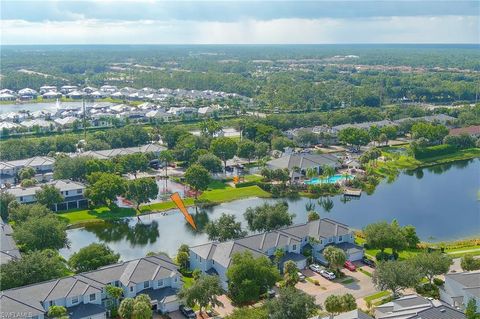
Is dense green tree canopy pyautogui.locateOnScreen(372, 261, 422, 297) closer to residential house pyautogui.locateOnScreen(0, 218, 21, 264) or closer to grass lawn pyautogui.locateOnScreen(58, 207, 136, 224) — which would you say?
residential house pyautogui.locateOnScreen(0, 218, 21, 264)

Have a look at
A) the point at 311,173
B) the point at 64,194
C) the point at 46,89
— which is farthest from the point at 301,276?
the point at 46,89

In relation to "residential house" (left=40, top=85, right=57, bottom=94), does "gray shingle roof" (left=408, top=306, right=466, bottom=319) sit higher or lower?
lower

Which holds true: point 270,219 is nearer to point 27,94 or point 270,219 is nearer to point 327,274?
point 327,274

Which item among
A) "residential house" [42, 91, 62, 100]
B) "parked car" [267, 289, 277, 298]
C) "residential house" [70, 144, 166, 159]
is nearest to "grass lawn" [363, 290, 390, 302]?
"parked car" [267, 289, 277, 298]

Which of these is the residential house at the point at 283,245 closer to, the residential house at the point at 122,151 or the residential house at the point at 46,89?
the residential house at the point at 122,151

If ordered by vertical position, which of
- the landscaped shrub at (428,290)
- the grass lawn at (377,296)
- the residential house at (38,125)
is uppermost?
the residential house at (38,125)

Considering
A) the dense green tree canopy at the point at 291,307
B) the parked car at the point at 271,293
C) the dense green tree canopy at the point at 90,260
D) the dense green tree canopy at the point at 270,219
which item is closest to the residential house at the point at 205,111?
the dense green tree canopy at the point at 270,219
